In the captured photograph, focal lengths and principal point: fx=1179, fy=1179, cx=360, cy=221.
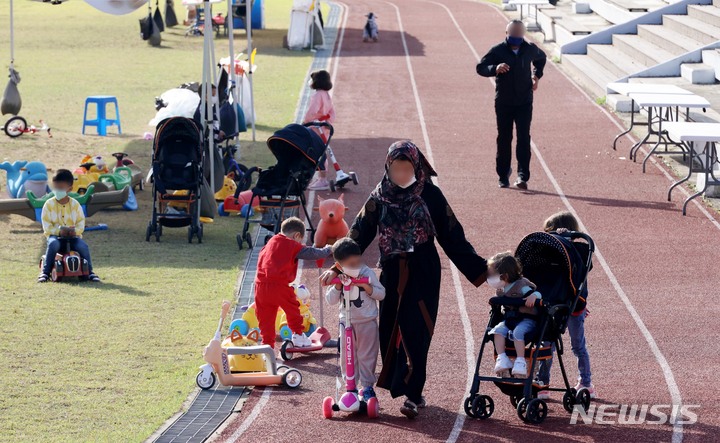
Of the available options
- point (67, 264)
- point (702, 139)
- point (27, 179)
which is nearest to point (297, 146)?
point (67, 264)

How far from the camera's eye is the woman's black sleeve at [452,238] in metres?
8.47

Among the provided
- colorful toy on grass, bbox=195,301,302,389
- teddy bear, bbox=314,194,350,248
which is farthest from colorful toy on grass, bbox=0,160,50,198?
colorful toy on grass, bbox=195,301,302,389

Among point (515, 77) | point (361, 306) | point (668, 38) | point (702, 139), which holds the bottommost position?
point (361, 306)

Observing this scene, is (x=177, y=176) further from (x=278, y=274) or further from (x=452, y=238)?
(x=452, y=238)

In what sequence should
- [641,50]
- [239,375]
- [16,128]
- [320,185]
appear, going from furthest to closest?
[641,50], [16,128], [320,185], [239,375]

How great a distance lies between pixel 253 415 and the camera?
347 inches

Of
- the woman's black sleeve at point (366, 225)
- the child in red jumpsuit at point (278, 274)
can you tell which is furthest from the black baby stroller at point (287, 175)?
the woman's black sleeve at point (366, 225)

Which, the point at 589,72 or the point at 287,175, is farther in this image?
the point at 589,72

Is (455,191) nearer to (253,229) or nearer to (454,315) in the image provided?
(253,229)

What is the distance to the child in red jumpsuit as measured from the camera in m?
9.93

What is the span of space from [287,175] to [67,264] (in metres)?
2.99

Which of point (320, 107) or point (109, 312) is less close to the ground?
point (320, 107)

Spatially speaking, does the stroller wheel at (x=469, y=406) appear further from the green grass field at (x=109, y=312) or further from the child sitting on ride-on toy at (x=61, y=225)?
the child sitting on ride-on toy at (x=61, y=225)

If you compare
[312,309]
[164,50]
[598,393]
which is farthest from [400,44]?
[598,393]
